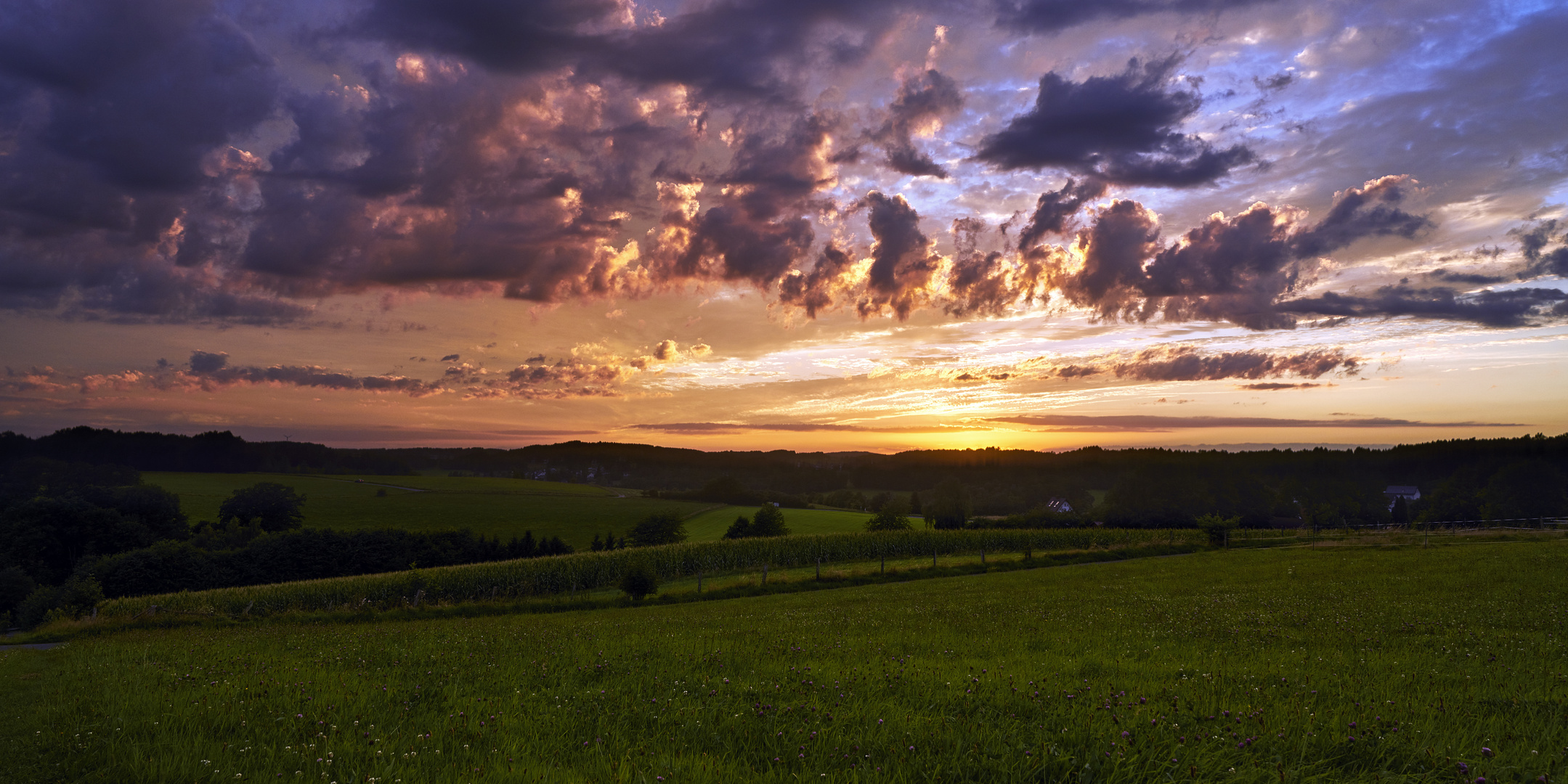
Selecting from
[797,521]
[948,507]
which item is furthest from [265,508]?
[948,507]

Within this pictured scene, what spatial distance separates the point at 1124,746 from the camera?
5594mm

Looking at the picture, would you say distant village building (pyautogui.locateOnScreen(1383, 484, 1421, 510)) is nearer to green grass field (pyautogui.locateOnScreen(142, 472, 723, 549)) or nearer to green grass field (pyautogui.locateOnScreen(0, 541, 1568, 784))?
green grass field (pyautogui.locateOnScreen(142, 472, 723, 549))

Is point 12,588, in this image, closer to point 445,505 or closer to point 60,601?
point 60,601

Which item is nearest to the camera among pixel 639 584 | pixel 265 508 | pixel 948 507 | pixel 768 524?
pixel 639 584

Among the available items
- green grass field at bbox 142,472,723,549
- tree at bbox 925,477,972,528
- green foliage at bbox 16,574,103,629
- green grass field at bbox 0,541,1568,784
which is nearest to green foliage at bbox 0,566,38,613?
green foliage at bbox 16,574,103,629

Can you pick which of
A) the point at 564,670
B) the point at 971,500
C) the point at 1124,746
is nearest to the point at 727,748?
the point at 1124,746

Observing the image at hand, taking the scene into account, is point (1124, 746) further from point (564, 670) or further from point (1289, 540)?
point (1289, 540)

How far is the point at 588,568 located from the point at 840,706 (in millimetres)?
62441

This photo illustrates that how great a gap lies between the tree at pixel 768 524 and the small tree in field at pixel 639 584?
167ft

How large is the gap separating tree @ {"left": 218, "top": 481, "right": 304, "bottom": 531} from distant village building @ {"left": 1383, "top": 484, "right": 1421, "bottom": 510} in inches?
8151

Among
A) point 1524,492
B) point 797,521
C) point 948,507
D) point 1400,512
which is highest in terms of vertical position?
point 1524,492

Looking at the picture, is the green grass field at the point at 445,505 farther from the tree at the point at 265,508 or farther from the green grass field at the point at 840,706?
the green grass field at the point at 840,706

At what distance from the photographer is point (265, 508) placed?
114375 mm

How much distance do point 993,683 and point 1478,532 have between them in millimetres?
86229
